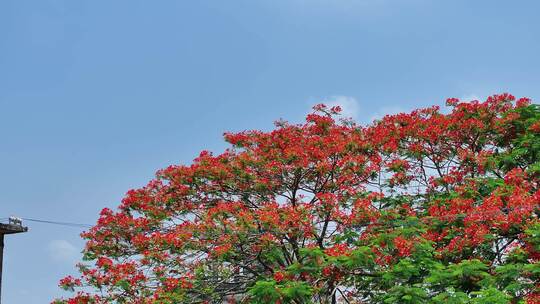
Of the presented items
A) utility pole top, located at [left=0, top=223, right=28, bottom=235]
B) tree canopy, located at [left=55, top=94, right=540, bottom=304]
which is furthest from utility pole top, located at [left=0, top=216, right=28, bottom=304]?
tree canopy, located at [left=55, top=94, right=540, bottom=304]

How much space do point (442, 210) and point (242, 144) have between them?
4146 mm

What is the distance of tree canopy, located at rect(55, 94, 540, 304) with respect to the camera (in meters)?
10.4

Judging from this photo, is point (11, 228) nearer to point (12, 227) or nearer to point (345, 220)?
point (12, 227)

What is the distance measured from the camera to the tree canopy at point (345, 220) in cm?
1043

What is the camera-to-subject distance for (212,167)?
12.8 m

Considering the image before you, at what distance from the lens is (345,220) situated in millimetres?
11727

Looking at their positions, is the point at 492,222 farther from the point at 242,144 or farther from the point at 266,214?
the point at 242,144

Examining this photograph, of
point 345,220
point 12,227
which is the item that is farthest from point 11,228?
point 345,220

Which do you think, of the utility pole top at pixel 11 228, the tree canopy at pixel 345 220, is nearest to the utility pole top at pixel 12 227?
the utility pole top at pixel 11 228

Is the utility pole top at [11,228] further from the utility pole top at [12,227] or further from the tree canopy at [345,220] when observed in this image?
the tree canopy at [345,220]

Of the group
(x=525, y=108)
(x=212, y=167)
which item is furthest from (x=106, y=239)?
(x=525, y=108)

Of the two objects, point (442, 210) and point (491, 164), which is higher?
point (491, 164)

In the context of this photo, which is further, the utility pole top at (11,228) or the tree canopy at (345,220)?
the utility pole top at (11,228)

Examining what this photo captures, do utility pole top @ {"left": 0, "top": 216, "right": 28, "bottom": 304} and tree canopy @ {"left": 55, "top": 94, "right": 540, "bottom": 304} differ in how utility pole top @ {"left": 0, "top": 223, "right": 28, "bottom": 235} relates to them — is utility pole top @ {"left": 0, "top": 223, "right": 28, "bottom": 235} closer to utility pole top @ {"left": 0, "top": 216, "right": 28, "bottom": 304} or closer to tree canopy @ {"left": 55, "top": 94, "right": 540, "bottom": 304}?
utility pole top @ {"left": 0, "top": 216, "right": 28, "bottom": 304}
